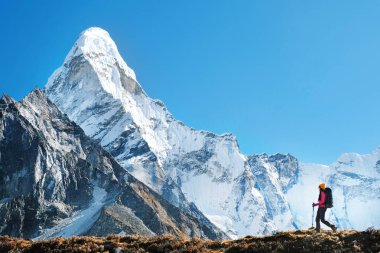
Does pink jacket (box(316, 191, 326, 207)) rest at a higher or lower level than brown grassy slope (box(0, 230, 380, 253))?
higher

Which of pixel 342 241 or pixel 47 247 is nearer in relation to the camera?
pixel 342 241

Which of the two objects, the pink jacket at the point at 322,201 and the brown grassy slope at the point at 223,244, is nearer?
the brown grassy slope at the point at 223,244

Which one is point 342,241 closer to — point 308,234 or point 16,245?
point 308,234

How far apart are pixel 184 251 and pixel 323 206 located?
7.95 metres

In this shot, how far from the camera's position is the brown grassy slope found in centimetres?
2798

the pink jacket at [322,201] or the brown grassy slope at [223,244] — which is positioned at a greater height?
the pink jacket at [322,201]

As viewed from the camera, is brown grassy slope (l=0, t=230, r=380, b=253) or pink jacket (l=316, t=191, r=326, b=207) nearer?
brown grassy slope (l=0, t=230, r=380, b=253)

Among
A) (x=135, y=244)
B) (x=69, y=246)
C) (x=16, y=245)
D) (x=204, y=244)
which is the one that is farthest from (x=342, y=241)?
(x=16, y=245)

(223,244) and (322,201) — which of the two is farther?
(322,201)

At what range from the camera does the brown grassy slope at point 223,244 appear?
28.0m

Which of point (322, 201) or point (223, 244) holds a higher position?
point (322, 201)

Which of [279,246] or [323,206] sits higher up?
[323,206]

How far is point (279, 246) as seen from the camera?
28.7 metres

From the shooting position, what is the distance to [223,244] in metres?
32.2
